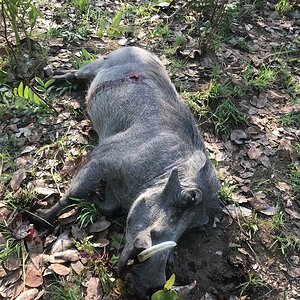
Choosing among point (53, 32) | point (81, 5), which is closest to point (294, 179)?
point (53, 32)

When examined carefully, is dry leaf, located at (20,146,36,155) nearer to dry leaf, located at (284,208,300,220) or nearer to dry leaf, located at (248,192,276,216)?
dry leaf, located at (248,192,276,216)

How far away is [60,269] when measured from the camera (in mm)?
3307

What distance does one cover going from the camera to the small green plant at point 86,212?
3.63 meters

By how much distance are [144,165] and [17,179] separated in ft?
3.94

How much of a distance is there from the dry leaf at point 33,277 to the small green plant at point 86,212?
515mm

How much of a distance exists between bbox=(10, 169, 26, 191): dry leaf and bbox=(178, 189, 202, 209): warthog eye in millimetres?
1607

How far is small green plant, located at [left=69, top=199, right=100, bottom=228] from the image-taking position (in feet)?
11.9

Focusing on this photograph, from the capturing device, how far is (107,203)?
12.2 feet

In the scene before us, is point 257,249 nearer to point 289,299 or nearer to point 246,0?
point 289,299

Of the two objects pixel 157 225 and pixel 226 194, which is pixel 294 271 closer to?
pixel 226 194

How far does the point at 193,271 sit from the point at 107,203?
0.88 meters

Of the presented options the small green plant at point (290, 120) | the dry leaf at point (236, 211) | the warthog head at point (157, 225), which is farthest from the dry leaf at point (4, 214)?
the small green plant at point (290, 120)

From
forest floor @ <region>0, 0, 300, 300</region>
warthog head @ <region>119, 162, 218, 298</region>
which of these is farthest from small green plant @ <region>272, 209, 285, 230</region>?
warthog head @ <region>119, 162, 218, 298</region>

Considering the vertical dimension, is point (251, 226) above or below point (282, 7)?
below
